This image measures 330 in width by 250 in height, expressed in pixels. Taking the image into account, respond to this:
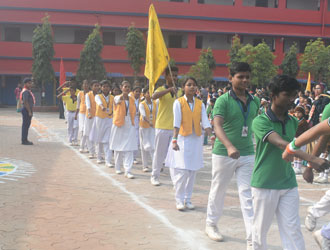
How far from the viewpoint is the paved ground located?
4.73 meters

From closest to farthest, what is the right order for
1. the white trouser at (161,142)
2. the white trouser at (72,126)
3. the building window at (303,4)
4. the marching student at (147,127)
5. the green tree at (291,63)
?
the white trouser at (161,142)
the marching student at (147,127)
the white trouser at (72,126)
the green tree at (291,63)
the building window at (303,4)

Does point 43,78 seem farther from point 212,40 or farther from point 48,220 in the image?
point 48,220

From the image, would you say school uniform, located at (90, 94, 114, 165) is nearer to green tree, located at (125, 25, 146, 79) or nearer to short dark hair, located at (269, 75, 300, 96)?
short dark hair, located at (269, 75, 300, 96)

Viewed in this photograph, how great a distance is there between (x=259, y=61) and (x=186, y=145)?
25.8 meters

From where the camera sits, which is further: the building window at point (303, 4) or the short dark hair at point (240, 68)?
the building window at point (303, 4)

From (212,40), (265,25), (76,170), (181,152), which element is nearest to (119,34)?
(212,40)

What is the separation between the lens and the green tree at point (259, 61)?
30312 mm

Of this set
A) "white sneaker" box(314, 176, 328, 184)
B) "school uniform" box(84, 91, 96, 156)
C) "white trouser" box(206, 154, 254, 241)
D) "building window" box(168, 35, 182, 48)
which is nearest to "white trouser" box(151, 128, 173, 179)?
"white trouser" box(206, 154, 254, 241)

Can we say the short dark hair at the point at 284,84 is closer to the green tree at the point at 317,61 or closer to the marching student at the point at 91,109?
the marching student at the point at 91,109

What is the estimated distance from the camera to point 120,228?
17.0 ft

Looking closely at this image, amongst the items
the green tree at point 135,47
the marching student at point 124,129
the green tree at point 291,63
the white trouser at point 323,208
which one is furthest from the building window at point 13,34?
the white trouser at point 323,208

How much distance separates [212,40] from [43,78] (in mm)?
16349

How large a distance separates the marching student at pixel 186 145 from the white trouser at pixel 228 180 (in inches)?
46.3

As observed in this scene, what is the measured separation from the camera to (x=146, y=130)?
31.3 ft
